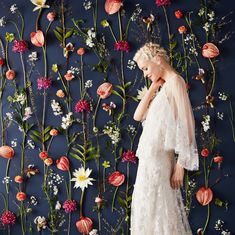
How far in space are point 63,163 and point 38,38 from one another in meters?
0.94

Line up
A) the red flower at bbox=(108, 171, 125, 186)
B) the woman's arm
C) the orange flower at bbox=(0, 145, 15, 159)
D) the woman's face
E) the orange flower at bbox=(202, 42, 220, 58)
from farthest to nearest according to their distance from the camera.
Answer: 1. the orange flower at bbox=(0, 145, 15, 159)
2. the red flower at bbox=(108, 171, 125, 186)
3. the orange flower at bbox=(202, 42, 220, 58)
4. the woman's arm
5. the woman's face

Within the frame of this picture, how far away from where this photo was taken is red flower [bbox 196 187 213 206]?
2.98m

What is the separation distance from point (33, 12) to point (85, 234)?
1.69 meters

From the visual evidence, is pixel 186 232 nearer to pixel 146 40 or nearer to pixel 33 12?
pixel 146 40

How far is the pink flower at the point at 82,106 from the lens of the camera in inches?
122

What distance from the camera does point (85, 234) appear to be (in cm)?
312

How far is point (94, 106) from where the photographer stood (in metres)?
3.14

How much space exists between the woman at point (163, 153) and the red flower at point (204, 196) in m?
0.62

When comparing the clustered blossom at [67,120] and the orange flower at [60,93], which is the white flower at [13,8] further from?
the clustered blossom at [67,120]

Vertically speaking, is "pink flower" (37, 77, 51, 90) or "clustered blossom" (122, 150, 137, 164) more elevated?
"pink flower" (37, 77, 51, 90)

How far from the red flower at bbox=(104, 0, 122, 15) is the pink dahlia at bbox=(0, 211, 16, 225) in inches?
65.3

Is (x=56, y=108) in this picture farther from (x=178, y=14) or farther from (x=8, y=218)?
(x=178, y=14)

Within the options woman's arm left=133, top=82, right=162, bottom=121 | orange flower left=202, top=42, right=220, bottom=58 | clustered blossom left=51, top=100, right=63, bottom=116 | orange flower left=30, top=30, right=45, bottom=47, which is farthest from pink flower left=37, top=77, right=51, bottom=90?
orange flower left=202, top=42, right=220, bottom=58

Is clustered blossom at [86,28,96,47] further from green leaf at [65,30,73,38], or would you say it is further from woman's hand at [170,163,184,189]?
woman's hand at [170,163,184,189]
